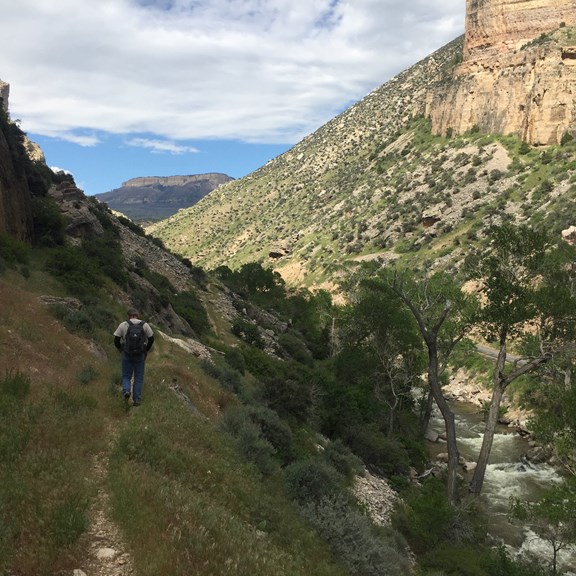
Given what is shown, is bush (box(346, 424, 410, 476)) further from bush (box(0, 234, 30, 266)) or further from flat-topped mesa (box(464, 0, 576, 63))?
flat-topped mesa (box(464, 0, 576, 63))

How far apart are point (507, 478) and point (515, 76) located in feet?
271

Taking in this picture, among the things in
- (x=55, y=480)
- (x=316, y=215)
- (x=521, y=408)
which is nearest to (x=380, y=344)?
(x=521, y=408)

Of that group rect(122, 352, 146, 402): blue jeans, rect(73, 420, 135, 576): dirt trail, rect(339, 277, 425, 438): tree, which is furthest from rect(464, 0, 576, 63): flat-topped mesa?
rect(73, 420, 135, 576): dirt trail

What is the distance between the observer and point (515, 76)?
3319 inches

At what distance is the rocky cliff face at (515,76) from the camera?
75.9 meters

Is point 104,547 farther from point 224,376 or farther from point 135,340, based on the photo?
point 224,376

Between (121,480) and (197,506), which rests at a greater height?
(121,480)

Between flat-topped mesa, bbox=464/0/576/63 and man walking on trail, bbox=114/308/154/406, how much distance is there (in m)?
107

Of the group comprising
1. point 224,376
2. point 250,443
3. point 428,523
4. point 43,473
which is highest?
point 224,376

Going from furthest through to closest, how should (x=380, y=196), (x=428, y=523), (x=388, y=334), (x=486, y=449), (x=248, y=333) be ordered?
1. (x=380, y=196)
2. (x=248, y=333)
3. (x=388, y=334)
4. (x=486, y=449)
5. (x=428, y=523)

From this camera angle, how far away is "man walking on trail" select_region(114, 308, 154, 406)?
398 inches

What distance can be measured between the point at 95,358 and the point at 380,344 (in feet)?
72.4

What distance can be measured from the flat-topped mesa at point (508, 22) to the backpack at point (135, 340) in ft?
351

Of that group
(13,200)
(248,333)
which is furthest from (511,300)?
(13,200)
